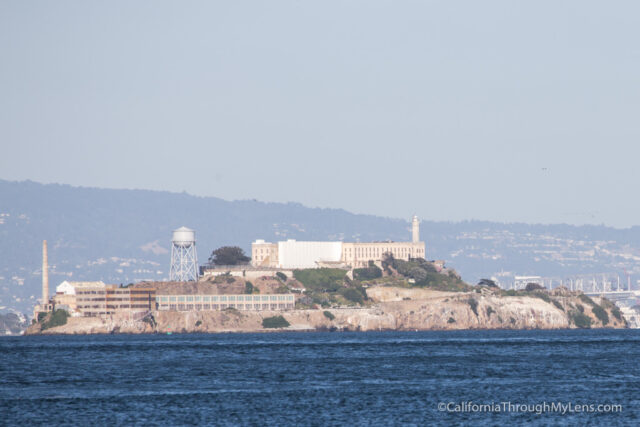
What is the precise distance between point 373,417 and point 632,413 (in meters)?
14.7

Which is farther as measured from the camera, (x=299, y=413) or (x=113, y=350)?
(x=113, y=350)

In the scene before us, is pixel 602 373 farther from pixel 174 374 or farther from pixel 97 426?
pixel 97 426

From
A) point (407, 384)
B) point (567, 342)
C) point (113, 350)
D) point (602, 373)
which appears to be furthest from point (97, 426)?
point (567, 342)

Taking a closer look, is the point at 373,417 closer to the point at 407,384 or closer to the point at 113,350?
the point at 407,384

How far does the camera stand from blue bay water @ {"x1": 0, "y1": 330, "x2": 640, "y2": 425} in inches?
2921

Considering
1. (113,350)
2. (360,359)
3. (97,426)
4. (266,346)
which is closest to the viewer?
(97,426)

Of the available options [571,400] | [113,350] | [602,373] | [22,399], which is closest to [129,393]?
[22,399]

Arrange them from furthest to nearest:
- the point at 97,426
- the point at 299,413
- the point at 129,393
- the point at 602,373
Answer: the point at 602,373 < the point at 129,393 < the point at 299,413 < the point at 97,426

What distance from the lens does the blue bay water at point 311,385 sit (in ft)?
243

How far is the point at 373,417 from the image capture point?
7381cm

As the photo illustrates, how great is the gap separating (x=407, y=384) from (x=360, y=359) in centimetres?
3282

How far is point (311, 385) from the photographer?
93875mm

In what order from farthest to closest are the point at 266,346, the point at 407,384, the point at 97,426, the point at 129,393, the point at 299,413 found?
the point at 266,346
the point at 407,384
the point at 129,393
the point at 299,413
the point at 97,426

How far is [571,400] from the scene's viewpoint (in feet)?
266
